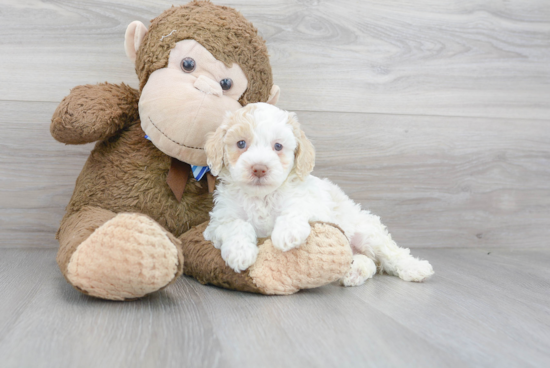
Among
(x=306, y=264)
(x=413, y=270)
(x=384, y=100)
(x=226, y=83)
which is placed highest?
(x=226, y=83)

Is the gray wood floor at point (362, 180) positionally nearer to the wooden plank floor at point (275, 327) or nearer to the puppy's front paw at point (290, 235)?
the wooden plank floor at point (275, 327)

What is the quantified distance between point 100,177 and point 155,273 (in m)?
0.47

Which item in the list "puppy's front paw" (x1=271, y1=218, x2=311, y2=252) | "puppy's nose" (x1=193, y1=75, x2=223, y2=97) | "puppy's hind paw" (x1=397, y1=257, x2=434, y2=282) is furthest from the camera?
"puppy's hind paw" (x1=397, y1=257, x2=434, y2=282)

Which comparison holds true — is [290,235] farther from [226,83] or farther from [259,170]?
[226,83]

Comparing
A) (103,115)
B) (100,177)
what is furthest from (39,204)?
(103,115)

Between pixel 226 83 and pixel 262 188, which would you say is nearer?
pixel 262 188

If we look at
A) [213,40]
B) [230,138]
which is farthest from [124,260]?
[213,40]

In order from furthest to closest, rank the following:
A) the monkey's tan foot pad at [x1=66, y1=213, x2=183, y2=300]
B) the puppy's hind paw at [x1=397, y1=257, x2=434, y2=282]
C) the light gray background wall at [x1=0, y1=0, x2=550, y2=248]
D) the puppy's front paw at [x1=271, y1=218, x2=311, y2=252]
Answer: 1. the light gray background wall at [x1=0, y1=0, x2=550, y2=248]
2. the puppy's hind paw at [x1=397, y1=257, x2=434, y2=282]
3. the puppy's front paw at [x1=271, y1=218, x2=311, y2=252]
4. the monkey's tan foot pad at [x1=66, y1=213, x2=183, y2=300]

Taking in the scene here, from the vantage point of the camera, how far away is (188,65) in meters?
1.12

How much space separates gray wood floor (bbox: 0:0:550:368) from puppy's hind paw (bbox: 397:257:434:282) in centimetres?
3

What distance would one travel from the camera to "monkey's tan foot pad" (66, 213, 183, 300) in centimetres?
85

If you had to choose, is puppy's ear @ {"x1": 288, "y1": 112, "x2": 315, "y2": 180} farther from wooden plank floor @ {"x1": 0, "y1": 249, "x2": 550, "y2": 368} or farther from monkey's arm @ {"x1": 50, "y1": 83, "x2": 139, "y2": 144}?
monkey's arm @ {"x1": 50, "y1": 83, "x2": 139, "y2": 144}

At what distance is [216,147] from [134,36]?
16.0 inches

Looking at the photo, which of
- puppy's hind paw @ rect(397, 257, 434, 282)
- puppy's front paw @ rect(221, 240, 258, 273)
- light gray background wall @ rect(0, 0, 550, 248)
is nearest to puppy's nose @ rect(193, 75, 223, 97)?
puppy's front paw @ rect(221, 240, 258, 273)
